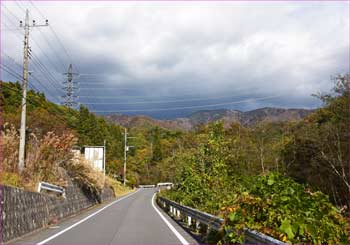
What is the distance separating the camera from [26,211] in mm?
15008

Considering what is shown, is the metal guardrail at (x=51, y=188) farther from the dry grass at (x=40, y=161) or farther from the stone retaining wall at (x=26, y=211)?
the stone retaining wall at (x=26, y=211)

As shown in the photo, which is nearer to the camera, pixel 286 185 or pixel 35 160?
pixel 286 185

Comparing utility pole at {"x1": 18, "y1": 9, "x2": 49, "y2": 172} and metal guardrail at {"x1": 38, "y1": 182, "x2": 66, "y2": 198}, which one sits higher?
utility pole at {"x1": 18, "y1": 9, "x2": 49, "y2": 172}

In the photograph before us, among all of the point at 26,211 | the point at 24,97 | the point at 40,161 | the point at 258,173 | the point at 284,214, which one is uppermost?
the point at 24,97

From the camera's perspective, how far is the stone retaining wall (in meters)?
12.7

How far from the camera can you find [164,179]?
127750 mm

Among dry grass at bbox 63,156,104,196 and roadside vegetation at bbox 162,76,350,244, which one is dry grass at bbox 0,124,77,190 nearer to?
dry grass at bbox 63,156,104,196

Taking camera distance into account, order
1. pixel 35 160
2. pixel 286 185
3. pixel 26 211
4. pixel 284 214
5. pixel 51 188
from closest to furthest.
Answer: pixel 284 214, pixel 286 185, pixel 26 211, pixel 35 160, pixel 51 188

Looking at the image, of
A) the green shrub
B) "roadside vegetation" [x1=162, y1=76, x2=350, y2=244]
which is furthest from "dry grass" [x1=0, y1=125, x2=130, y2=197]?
the green shrub

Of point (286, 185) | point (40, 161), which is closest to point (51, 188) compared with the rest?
point (40, 161)

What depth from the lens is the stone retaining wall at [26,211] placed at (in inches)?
500

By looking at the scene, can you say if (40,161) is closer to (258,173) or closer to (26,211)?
(26,211)

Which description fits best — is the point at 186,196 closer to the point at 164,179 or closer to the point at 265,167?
the point at 265,167

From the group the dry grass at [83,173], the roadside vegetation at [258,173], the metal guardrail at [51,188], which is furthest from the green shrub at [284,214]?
the dry grass at [83,173]
